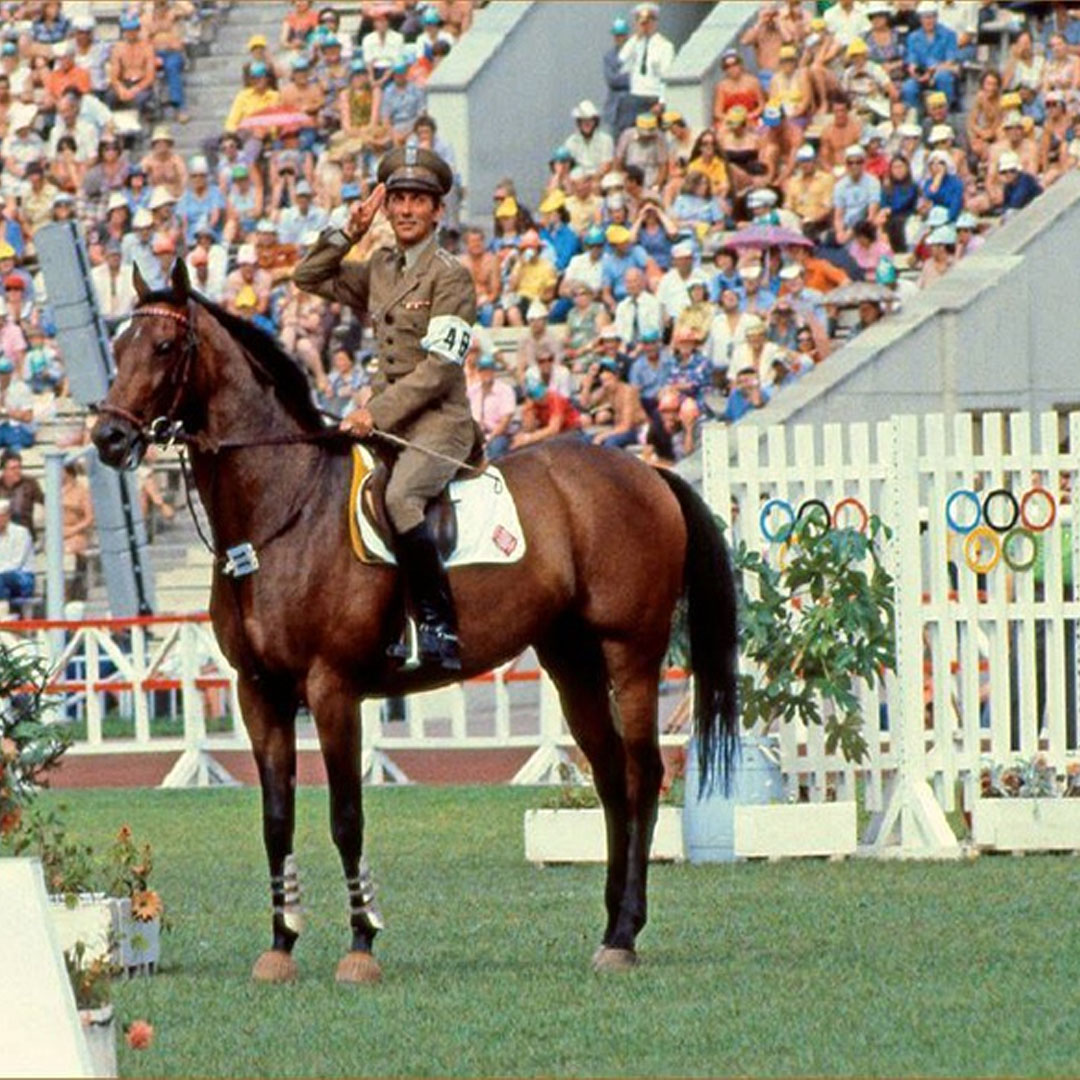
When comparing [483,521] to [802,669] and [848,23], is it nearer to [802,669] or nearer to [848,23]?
[802,669]

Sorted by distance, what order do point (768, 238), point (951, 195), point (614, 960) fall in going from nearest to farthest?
point (614, 960) < point (768, 238) < point (951, 195)

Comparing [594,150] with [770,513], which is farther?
[594,150]

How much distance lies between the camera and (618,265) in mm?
31484

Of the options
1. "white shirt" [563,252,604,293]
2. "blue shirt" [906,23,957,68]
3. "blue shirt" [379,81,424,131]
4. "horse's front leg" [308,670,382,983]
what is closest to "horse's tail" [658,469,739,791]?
"horse's front leg" [308,670,382,983]

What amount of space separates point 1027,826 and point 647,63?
1796 cm

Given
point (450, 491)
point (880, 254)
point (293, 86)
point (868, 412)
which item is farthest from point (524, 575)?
point (293, 86)

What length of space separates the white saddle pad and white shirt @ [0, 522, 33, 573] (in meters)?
17.0

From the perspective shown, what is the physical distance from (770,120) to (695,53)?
235 cm

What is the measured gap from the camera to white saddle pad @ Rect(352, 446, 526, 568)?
1424cm

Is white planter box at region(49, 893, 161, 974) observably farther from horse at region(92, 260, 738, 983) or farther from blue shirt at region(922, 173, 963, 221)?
blue shirt at region(922, 173, 963, 221)

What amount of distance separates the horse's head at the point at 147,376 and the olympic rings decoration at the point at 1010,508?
543cm

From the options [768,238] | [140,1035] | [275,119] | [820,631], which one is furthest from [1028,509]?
[275,119]

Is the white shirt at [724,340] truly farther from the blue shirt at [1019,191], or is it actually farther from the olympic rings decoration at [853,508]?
the olympic rings decoration at [853,508]

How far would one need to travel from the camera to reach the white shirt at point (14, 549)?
30.9 metres
